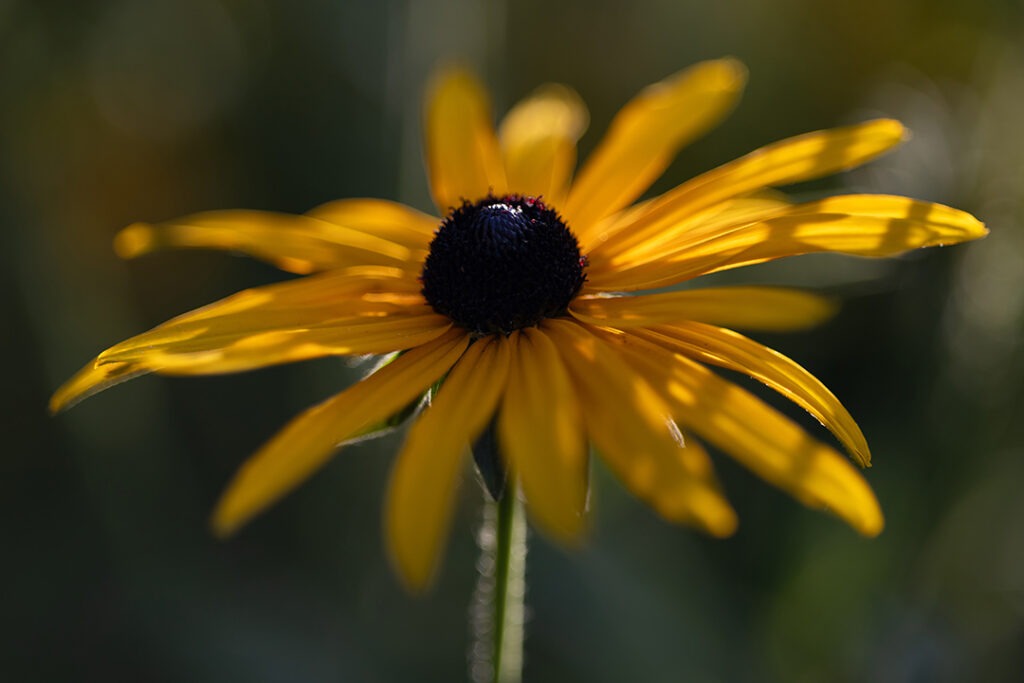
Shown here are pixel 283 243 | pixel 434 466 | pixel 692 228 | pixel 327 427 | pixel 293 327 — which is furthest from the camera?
pixel 283 243

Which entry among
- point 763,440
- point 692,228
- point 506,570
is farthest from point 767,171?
point 506,570

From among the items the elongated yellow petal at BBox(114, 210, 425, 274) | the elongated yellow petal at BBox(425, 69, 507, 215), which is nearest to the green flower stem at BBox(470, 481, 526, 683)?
the elongated yellow petal at BBox(114, 210, 425, 274)

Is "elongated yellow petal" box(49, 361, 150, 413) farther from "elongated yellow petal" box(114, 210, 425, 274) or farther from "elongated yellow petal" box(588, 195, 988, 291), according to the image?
"elongated yellow petal" box(588, 195, 988, 291)

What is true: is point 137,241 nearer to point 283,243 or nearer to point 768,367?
point 283,243

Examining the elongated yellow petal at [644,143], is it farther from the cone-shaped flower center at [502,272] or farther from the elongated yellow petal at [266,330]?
the elongated yellow petal at [266,330]

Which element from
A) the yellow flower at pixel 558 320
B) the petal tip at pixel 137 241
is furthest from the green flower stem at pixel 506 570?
the petal tip at pixel 137 241

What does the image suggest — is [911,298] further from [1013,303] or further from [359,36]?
[359,36]
